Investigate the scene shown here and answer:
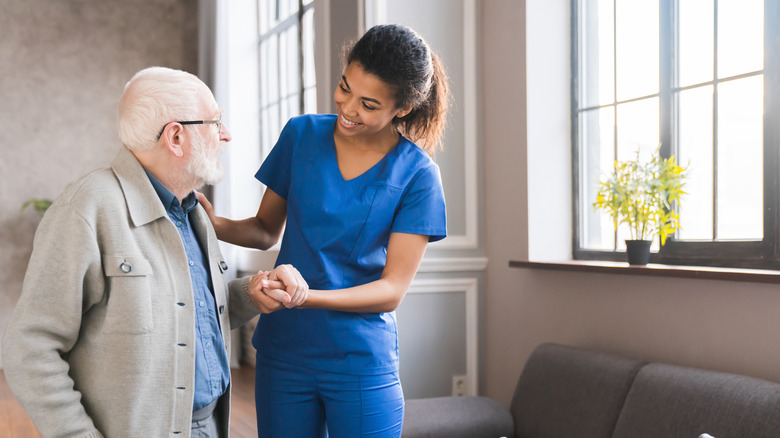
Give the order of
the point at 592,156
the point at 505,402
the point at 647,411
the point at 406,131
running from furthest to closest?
1. the point at 505,402
2. the point at 592,156
3. the point at 647,411
4. the point at 406,131

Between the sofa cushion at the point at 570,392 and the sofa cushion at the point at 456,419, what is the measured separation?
0.09 metres

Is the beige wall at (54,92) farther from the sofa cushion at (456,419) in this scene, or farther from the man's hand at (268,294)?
the man's hand at (268,294)

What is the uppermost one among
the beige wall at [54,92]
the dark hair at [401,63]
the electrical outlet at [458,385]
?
the beige wall at [54,92]

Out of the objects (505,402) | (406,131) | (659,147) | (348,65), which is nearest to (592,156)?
(659,147)

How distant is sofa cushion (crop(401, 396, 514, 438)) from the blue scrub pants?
807 millimetres

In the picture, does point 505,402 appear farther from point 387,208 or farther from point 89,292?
point 89,292

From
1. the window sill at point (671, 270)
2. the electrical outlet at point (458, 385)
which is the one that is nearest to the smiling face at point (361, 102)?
the window sill at point (671, 270)

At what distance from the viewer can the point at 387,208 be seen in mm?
1739

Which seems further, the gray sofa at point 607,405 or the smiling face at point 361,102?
the gray sofa at point 607,405

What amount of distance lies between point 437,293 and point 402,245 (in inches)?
63.4

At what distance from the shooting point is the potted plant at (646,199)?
8.18 feet

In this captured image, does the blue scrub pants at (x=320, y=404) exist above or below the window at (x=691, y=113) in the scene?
below

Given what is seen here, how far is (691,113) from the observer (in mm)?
2568

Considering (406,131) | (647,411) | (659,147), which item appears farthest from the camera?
(659,147)
